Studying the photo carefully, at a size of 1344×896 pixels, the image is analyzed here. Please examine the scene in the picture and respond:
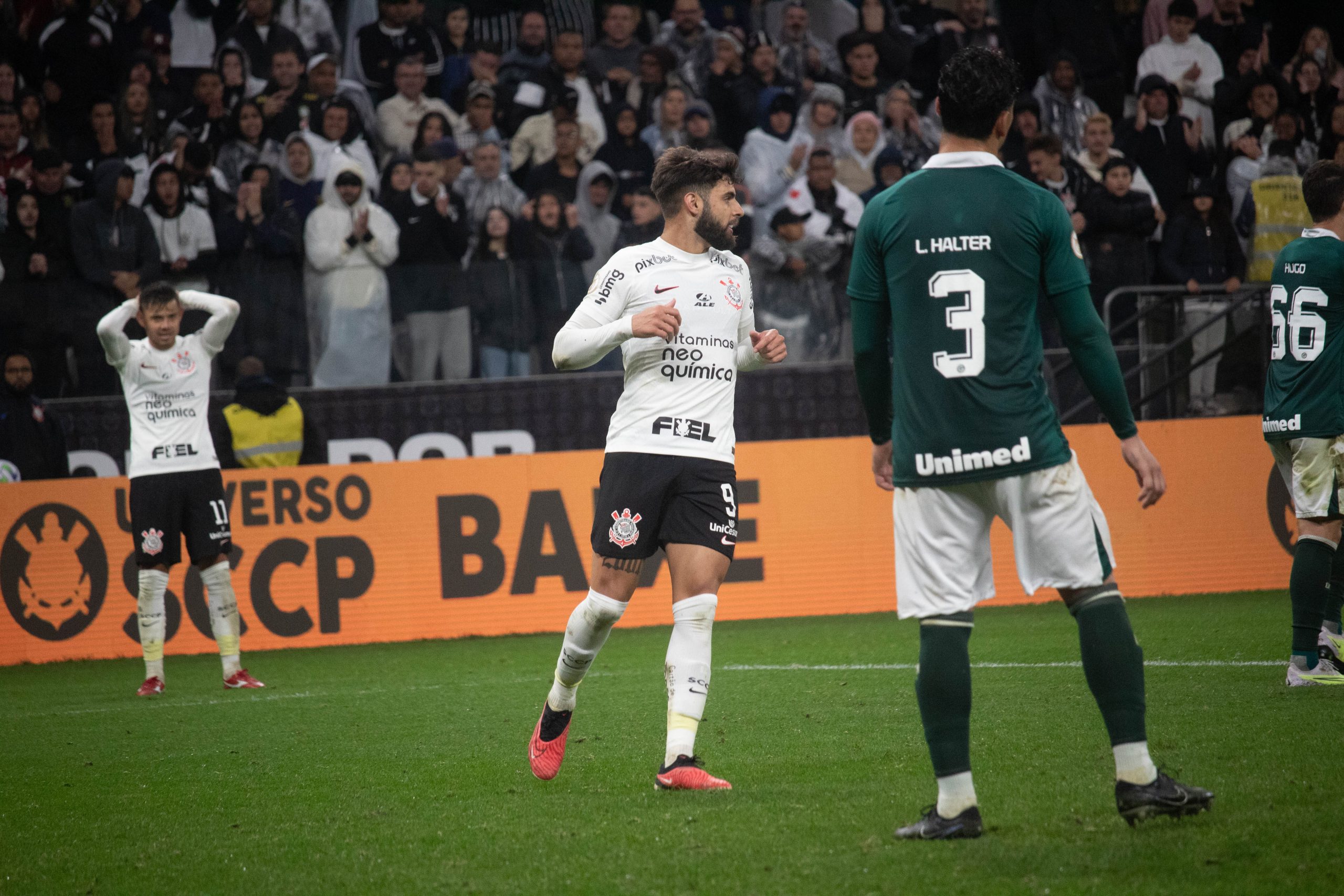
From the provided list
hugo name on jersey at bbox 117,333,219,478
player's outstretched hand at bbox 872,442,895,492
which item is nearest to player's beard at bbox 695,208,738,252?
player's outstretched hand at bbox 872,442,895,492

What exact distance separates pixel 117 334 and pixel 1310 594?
7541mm

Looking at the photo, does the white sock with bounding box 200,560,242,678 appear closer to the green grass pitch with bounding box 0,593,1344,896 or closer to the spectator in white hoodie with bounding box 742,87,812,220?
Result: the green grass pitch with bounding box 0,593,1344,896

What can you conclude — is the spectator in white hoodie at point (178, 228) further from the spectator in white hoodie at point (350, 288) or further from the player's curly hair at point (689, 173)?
the player's curly hair at point (689, 173)

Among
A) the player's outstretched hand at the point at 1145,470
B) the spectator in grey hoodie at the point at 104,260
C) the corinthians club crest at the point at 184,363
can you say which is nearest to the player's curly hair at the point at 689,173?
the player's outstretched hand at the point at 1145,470

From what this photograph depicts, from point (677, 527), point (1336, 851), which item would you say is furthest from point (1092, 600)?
point (677, 527)

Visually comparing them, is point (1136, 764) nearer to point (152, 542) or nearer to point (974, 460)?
point (974, 460)

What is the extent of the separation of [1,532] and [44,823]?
688cm

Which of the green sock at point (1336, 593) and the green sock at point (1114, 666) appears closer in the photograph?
the green sock at point (1114, 666)

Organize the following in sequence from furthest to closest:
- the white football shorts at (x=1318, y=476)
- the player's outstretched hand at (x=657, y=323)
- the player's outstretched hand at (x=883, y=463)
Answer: the white football shorts at (x=1318, y=476)
the player's outstretched hand at (x=657, y=323)
the player's outstretched hand at (x=883, y=463)

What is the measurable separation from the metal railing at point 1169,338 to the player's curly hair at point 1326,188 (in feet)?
20.3

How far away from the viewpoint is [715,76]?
15.8 metres

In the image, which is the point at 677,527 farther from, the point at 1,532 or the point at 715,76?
the point at 715,76

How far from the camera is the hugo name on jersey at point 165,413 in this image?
970 cm

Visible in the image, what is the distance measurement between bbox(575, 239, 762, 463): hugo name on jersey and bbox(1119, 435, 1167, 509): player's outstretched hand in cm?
187
